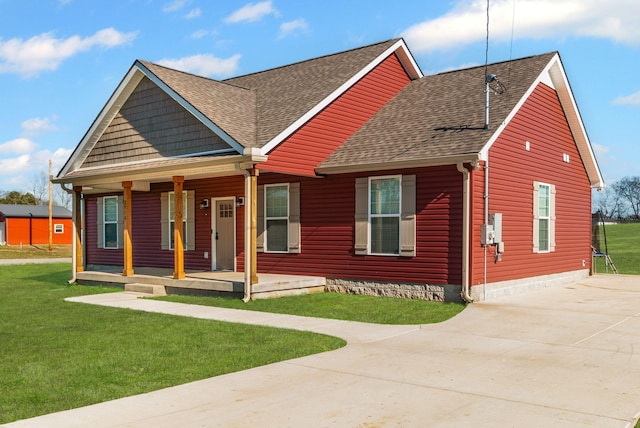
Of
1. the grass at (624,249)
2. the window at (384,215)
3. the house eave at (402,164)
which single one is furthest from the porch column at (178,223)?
the grass at (624,249)

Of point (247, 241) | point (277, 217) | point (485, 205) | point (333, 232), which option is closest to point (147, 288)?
point (247, 241)

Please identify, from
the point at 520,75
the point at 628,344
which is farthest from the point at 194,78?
the point at 628,344

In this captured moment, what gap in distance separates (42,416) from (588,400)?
5014 millimetres

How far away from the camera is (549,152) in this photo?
1616 cm

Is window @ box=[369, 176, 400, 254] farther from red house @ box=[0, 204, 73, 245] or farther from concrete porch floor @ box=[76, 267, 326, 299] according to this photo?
red house @ box=[0, 204, 73, 245]

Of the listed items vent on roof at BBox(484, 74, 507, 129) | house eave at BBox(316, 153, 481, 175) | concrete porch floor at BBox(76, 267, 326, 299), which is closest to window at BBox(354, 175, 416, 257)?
house eave at BBox(316, 153, 481, 175)

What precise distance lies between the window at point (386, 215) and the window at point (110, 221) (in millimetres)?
9942

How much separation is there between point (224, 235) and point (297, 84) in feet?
15.7

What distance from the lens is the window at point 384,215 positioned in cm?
1369

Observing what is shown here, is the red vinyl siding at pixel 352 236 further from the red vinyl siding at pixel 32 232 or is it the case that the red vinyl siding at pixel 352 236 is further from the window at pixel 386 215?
the red vinyl siding at pixel 32 232

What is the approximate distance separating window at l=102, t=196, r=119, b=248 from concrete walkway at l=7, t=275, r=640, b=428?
11728 mm

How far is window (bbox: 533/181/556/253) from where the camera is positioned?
50.0 ft

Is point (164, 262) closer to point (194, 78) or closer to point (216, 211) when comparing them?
point (216, 211)

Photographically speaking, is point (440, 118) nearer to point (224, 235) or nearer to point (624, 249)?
point (224, 235)
